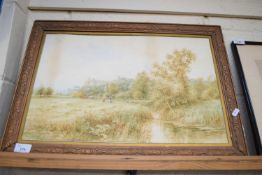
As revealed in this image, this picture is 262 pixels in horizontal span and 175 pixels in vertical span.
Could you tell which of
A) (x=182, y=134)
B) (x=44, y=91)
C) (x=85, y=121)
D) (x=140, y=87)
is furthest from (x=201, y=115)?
(x=44, y=91)

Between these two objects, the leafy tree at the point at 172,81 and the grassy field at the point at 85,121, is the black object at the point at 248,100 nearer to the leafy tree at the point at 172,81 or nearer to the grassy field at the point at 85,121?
the leafy tree at the point at 172,81

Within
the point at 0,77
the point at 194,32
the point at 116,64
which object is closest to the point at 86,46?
the point at 116,64

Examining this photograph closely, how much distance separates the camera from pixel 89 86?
100cm

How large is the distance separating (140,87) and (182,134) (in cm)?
33

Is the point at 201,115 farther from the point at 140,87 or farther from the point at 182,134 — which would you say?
the point at 140,87

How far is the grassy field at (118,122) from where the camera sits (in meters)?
0.89

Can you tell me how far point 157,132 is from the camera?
0.91 m

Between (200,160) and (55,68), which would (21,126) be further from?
(200,160)

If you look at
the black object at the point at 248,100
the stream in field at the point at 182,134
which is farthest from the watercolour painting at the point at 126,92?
the black object at the point at 248,100

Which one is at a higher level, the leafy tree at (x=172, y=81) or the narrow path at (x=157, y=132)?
the leafy tree at (x=172, y=81)

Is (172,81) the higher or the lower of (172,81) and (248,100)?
the higher

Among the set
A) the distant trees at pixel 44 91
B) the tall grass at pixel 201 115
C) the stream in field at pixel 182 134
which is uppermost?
the distant trees at pixel 44 91

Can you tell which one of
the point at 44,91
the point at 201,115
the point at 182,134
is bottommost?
the point at 182,134

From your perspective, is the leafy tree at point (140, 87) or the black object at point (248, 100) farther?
the leafy tree at point (140, 87)
